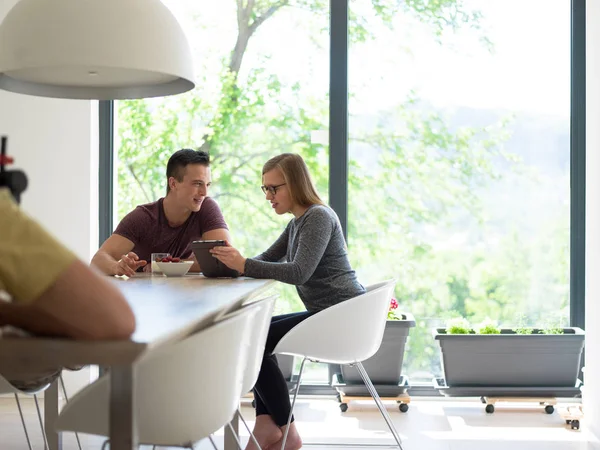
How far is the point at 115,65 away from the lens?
8.78ft

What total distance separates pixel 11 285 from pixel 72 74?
1.84 m

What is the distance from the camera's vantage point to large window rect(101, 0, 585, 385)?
496cm

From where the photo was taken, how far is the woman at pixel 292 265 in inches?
134

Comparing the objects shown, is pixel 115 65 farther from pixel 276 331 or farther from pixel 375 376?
pixel 375 376

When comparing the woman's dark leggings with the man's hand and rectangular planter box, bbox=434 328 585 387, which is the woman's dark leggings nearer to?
the man's hand

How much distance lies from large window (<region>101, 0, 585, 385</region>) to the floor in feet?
1.24

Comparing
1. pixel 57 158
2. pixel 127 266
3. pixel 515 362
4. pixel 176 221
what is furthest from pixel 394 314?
pixel 57 158

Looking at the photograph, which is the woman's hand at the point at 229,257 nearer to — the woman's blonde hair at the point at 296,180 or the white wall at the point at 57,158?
the woman's blonde hair at the point at 296,180

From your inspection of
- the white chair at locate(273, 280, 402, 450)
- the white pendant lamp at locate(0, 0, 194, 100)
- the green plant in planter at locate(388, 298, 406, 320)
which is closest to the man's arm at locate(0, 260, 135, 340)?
the white pendant lamp at locate(0, 0, 194, 100)

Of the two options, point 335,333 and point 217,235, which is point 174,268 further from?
point 335,333

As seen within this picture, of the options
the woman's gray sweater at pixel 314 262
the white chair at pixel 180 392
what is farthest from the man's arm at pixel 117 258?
the white chair at pixel 180 392

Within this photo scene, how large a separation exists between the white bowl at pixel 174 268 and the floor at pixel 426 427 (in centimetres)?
92

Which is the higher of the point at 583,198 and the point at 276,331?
the point at 583,198

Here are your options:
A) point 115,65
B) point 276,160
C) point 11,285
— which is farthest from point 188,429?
point 276,160
